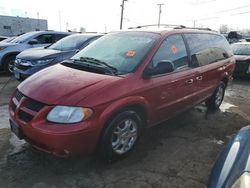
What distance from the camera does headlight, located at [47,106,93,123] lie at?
3.20 meters

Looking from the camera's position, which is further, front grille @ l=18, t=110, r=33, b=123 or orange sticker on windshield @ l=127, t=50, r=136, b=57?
orange sticker on windshield @ l=127, t=50, r=136, b=57

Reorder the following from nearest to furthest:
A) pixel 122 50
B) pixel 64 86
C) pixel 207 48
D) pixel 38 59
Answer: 1. pixel 64 86
2. pixel 122 50
3. pixel 207 48
4. pixel 38 59

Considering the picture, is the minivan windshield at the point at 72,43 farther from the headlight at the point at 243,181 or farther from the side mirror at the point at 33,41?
the headlight at the point at 243,181

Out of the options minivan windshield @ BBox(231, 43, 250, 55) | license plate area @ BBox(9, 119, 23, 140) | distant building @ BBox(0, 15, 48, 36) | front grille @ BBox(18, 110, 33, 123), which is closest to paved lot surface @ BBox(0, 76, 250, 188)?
license plate area @ BBox(9, 119, 23, 140)

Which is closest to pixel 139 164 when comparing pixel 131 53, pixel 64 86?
pixel 64 86

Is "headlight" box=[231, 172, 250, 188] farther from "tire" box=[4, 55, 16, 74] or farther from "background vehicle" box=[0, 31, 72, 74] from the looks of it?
"tire" box=[4, 55, 16, 74]

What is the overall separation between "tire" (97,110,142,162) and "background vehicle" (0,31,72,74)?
294 inches

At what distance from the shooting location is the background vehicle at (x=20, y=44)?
9.96 m

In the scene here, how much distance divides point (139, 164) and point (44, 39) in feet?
26.8

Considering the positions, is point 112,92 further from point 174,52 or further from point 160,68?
point 174,52

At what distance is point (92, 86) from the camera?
3459mm

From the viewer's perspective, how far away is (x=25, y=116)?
3418 mm

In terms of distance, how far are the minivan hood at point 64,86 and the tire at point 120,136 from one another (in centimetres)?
47

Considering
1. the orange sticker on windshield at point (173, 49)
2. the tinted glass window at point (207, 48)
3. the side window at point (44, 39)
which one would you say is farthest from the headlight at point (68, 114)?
the side window at point (44, 39)
